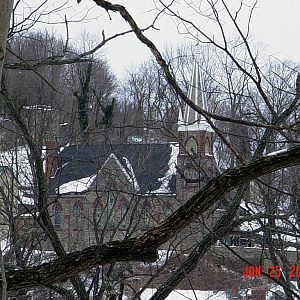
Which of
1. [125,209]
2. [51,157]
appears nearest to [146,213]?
[125,209]

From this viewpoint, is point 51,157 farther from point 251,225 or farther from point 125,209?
point 251,225

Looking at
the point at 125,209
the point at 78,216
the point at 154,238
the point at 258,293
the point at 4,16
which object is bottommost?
the point at 258,293

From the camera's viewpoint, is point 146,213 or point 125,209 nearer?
point 146,213

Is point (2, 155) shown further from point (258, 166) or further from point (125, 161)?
point (258, 166)

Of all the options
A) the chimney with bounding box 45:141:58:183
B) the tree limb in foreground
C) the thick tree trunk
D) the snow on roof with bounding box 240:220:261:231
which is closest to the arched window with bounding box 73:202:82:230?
the chimney with bounding box 45:141:58:183

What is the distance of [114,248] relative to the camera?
70.1 inches

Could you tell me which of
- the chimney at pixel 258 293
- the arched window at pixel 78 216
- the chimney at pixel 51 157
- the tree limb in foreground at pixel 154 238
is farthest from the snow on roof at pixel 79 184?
the tree limb in foreground at pixel 154 238

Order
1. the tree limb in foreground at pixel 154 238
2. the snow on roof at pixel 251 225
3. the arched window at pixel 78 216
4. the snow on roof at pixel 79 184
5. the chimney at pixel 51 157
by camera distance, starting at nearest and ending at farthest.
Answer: the tree limb in foreground at pixel 154 238, the snow on roof at pixel 251 225, the chimney at pixel 51 157, the snow on roof at pixel 79 184, the arched window at pixel 78 216

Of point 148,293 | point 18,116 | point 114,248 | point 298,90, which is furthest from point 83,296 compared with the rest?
point 148,293

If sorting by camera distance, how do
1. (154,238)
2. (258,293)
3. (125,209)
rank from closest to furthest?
(154,238) < (125,209) < (258,293)

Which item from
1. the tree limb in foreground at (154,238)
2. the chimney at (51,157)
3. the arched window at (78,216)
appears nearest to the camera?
A: the tree limb in foreground at (154,238)

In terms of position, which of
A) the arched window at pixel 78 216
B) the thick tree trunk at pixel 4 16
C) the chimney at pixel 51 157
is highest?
the thick tree trunk at pixel 4 16

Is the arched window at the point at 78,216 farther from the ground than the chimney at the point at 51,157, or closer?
closer

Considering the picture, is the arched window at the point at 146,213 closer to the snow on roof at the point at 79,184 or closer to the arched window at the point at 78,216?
the snow on roof at the point at 79,184
